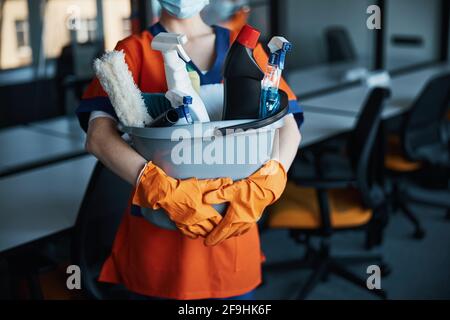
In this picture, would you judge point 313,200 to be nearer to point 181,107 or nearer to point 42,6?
point 181,107

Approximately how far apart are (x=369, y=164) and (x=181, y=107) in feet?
4.67

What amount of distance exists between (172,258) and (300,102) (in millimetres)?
2093

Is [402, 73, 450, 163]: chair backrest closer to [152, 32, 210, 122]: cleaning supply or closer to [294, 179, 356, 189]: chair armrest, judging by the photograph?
[294, 179, 356, 189]: chair armrest

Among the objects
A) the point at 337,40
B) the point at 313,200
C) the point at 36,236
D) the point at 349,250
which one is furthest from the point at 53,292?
the point at 337,40

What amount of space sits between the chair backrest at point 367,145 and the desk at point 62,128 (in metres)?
1.23

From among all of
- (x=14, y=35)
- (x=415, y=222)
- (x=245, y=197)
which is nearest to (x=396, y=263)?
(x=415, y=222)

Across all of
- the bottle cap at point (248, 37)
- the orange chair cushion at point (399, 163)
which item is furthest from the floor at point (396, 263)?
the bottle cap at point (248, 37)

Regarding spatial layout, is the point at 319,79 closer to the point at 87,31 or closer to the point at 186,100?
the point at 87,31

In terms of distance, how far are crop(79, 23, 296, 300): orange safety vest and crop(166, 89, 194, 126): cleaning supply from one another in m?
0.20

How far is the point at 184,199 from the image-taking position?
1.25 meters

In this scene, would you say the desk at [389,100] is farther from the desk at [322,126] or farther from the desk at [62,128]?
the desk at [62,128]

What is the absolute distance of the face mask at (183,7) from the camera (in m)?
1.39

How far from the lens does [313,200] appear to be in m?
2.49

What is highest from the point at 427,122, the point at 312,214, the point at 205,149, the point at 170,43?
the point at 170,43
